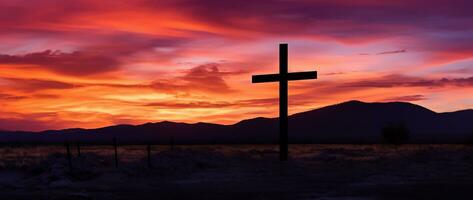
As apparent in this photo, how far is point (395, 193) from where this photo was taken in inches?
845

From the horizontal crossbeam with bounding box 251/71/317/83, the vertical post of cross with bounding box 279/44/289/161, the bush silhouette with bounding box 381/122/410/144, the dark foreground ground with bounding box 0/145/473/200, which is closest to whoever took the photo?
the dark foreground ground with bounding box 0/145/473/200

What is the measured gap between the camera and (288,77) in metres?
35.0

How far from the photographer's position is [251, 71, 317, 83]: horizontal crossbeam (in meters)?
34.2

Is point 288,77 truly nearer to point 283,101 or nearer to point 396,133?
point 283,101

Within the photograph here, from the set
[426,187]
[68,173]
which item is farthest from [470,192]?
[68,173]

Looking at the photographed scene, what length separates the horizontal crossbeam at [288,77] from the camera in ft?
112

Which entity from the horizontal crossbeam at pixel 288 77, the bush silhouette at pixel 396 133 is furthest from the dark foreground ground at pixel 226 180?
the bush silhouette at pixel 396 133

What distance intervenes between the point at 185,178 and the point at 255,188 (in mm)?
6360

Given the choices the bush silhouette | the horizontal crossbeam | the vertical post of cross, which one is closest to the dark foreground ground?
the vertical post of cross

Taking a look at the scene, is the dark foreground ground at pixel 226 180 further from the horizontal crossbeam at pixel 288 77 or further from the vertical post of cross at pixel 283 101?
the horizontal crossbeam at pixel 288 77

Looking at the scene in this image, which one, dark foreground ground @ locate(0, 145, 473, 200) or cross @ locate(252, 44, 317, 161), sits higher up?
cross @ locate(252, 44, 317, 161)

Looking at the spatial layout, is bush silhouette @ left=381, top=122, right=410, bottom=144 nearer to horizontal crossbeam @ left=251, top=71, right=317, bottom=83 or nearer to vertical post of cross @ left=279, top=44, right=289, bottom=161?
horizontal crossbeam @ left=251, top=71, right=317, bottom=83

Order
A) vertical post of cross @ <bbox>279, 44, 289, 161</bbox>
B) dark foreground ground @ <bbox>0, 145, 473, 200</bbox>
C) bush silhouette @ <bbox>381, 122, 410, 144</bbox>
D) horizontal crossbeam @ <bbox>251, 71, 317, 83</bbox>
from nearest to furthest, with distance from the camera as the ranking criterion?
dark foreground ground @ <bbox>0, 145, 473, 200</bbox>, horizontal crossbeam @ <bbox>251, 71, 317, 83</bbox>, vertical post of cross @ <bbox>279, 44, 289, 161</bbox>, bush silhouette @ <bbox>381, 122, 410, 144</bbox>

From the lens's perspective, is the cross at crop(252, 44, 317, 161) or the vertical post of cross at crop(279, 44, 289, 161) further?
the vertical post of cross at crop(279, 44, 289, 161)
